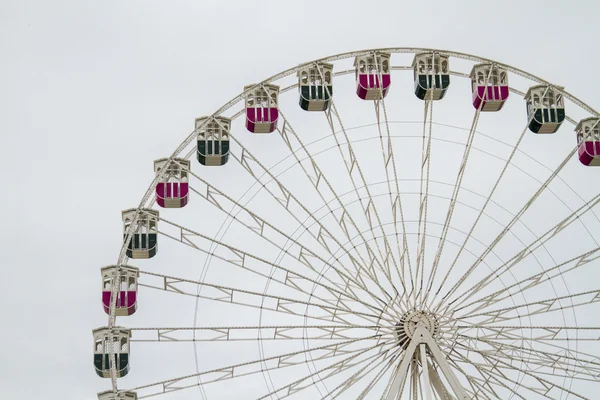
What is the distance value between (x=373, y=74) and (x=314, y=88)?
1.81 meters

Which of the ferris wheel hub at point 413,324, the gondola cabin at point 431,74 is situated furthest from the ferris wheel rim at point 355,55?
the ferris wheel hub at point 413,324

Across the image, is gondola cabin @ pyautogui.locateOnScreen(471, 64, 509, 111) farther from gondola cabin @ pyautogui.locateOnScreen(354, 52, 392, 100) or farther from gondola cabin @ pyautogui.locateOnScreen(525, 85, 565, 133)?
gondola cabin @ pyautogui.locateOnScreen(354, 52, 392, 100)

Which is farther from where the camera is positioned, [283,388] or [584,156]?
[584,156]

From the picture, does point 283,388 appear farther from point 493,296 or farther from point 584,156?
point 584,156

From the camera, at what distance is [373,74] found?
1882 inches

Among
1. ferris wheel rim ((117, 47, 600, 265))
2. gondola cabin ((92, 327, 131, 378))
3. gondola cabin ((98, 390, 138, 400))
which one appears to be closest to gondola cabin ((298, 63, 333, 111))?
ferris wheel rim ((117, 47, 600, 265))

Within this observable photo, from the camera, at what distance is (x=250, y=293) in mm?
44719

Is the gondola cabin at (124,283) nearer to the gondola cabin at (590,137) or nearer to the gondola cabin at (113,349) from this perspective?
the gondola cabin at (113,349)

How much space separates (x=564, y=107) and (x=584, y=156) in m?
1.62

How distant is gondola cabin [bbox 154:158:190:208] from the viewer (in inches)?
1877

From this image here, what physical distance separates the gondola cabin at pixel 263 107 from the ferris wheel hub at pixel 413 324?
7430mm

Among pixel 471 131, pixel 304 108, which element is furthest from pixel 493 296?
pixel 304 108

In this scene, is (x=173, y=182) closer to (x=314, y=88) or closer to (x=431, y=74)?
(x=314, y=88)

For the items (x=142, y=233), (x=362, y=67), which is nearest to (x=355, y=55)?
(x=362, y=67)
